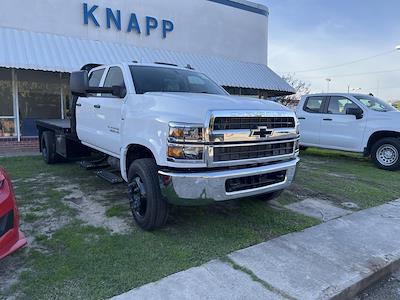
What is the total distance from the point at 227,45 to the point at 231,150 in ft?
40.0

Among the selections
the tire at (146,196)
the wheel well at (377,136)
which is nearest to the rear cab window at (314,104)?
the wheel well at (377,136)

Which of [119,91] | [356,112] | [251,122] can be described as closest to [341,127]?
[356,112]

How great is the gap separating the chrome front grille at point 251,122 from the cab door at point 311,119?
6.07 meters

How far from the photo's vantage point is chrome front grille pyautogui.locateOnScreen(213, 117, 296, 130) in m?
3.64

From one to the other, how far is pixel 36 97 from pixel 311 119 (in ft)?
28.8

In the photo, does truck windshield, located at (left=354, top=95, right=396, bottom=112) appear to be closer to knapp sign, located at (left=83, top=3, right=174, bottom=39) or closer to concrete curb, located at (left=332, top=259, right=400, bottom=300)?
concrete curb, located at (left=332, top=259, right=400, bottom=300)

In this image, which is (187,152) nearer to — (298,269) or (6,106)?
(298,269)

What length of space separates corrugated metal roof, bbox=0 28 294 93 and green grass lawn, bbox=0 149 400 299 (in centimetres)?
393

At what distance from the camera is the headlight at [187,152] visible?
3.53 metres

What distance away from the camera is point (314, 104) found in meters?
10.3

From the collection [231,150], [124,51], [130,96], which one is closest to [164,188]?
[231,150]

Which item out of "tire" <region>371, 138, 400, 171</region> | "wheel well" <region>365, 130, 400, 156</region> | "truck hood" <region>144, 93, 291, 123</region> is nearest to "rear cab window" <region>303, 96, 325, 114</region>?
"wheel well" <region>365, 130, 400, 156</region>

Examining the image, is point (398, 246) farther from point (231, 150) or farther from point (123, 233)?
point (123, 233)

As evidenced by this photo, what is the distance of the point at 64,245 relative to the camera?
3.77 metres
